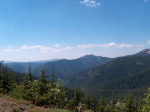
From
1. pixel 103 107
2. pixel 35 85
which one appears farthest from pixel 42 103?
pixel 103 107

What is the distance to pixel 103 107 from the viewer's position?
44.3 meters

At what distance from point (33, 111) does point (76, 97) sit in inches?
1447

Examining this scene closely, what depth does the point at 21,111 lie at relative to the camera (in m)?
9.52

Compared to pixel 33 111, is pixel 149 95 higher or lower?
lower

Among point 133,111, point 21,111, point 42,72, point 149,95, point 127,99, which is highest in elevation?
point 42,72

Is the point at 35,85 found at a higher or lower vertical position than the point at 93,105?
higher

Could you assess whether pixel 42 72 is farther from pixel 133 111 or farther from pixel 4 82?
pixel 133 111

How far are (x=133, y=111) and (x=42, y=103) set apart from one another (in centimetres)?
3282

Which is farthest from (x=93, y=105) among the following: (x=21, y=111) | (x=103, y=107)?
(x=21, y=111)

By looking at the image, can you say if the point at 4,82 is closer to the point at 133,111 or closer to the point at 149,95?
the point at 149,95

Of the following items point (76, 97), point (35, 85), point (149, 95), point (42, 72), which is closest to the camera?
point (35, 85)

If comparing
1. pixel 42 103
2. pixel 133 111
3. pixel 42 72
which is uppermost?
pixel 42 72

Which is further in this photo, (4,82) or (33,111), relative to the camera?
(4,82)

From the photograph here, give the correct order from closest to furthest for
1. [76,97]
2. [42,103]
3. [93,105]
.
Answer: [42,103] < [76,97] < [93,105]
